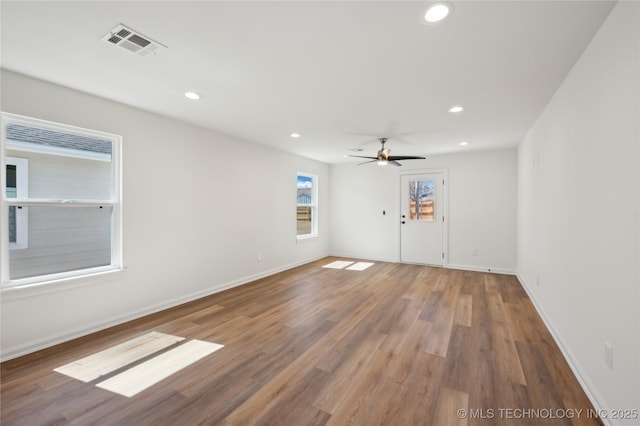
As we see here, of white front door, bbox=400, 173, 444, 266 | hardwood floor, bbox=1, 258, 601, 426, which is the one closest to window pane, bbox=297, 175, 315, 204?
white front door, bbox=400, 173, 444, 266

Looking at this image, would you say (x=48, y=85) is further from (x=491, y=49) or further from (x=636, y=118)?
(x=636, y=118)

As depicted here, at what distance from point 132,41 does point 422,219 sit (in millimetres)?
5942

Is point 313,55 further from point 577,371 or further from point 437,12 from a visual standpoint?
point 577,371

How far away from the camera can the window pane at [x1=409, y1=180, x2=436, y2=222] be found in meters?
6.26

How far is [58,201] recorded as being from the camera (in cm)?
277

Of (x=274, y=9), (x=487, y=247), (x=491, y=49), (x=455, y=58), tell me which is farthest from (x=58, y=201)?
(x=487, y=247)

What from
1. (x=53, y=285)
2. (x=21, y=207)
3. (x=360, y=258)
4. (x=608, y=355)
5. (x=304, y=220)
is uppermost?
(x=21, y=207)

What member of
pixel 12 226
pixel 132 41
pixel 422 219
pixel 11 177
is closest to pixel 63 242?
pixel 12 226

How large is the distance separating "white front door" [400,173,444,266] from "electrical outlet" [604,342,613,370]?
14.9ft

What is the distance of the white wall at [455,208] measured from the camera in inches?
218

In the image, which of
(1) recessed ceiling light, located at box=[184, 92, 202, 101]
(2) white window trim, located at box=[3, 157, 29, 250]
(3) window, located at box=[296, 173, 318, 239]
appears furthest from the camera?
(3) window, located at box=[296, 173, 318, 239]

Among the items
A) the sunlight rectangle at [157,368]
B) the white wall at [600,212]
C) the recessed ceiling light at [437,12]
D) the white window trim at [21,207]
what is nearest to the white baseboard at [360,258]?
the white wall at [600,212]

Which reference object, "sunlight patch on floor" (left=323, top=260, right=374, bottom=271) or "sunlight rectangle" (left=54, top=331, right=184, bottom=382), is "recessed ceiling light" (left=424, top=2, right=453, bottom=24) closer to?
"sunlight rectangle" (left=54, top=331, right=184, bottom=382)

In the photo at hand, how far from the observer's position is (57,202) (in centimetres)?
276
